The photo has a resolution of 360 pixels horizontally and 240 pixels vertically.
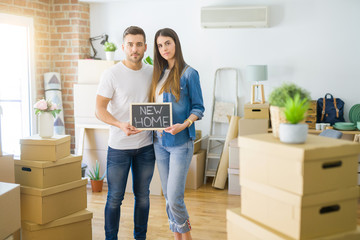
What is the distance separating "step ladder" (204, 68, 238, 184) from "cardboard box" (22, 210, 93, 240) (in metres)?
2.47

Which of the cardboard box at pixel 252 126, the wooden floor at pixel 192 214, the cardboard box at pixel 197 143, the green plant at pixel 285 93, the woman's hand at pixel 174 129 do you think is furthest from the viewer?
the cardboard box at pixel 197 143

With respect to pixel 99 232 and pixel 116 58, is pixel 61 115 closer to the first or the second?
pixel 116 58

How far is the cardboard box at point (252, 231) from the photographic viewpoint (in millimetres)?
1751

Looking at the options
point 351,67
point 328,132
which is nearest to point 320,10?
point 351,67

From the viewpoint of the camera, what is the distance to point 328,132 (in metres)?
3.00

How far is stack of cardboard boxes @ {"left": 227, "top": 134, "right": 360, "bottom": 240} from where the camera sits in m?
1.67

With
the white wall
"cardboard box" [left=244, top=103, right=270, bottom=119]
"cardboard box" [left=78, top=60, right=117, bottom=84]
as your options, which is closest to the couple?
"cardboard box" [left=244, top=103, right=270, bottom=119]

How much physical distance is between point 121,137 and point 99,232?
1159 mm

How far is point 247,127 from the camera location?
4930 mm

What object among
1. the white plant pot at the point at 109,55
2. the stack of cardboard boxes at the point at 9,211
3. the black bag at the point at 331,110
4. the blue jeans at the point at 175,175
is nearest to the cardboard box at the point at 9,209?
the stack of cardboard boxes at the point at 9,211

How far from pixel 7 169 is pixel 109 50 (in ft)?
9.36

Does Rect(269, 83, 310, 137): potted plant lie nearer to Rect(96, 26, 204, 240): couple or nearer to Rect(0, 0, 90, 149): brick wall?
Rect(96, 26, 204, 240): couple

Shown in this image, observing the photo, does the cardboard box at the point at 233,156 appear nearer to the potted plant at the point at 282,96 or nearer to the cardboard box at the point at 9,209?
the cardboard box at the point at 9,209

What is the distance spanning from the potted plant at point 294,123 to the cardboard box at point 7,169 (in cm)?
190
